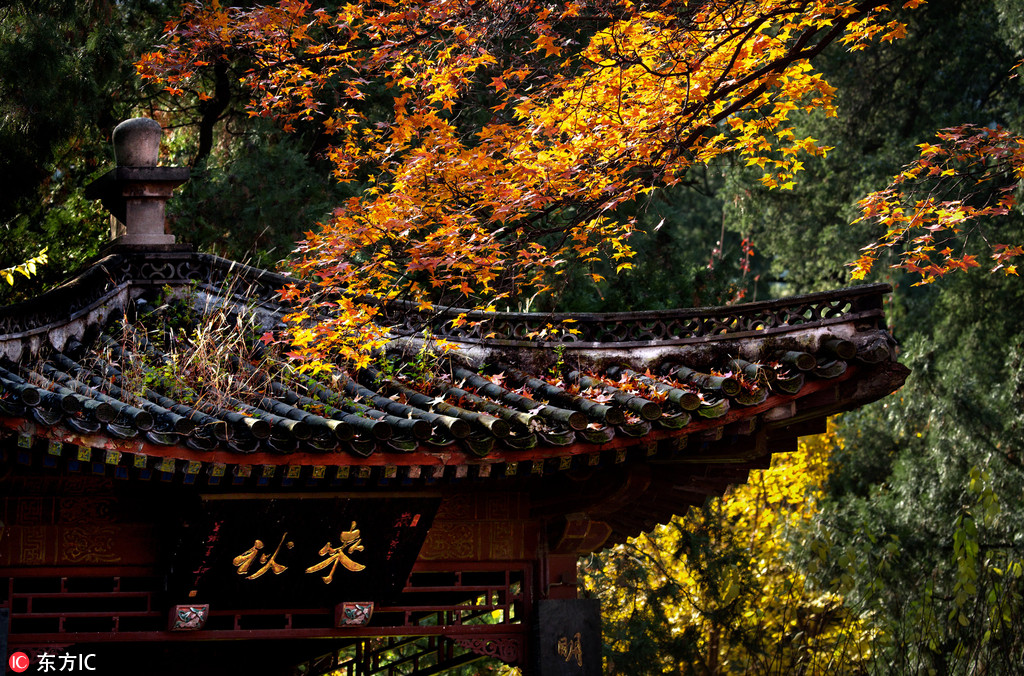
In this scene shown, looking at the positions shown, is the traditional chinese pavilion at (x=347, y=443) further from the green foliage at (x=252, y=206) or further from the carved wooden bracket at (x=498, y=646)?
the green foliage at (x=252, y=206)

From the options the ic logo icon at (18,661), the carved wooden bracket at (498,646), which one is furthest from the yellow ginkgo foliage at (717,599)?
the ic logo icon at (18,661)

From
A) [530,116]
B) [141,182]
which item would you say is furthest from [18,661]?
[530,116]

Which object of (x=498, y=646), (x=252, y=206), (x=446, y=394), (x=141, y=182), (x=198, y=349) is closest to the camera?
(x=198, y=349)

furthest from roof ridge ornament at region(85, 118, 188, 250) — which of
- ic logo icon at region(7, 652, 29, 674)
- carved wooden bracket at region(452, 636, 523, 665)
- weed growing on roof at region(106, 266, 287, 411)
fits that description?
carved wooden bracket at region(452, 636, 523, 665)

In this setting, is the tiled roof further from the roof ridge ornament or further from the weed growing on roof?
the roof ridge ornament

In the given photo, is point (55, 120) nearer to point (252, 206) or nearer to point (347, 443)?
point (252, 206)

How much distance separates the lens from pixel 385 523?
266 inches

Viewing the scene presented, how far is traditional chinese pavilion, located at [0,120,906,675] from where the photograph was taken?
5.93 m

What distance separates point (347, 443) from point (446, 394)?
3.34 feet

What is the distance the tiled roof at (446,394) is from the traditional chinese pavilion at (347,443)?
15 mm

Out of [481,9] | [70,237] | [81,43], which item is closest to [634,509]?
→ [481,9]

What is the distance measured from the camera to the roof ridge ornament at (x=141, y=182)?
7480 mm

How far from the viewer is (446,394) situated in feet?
22.3

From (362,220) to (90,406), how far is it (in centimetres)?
316
